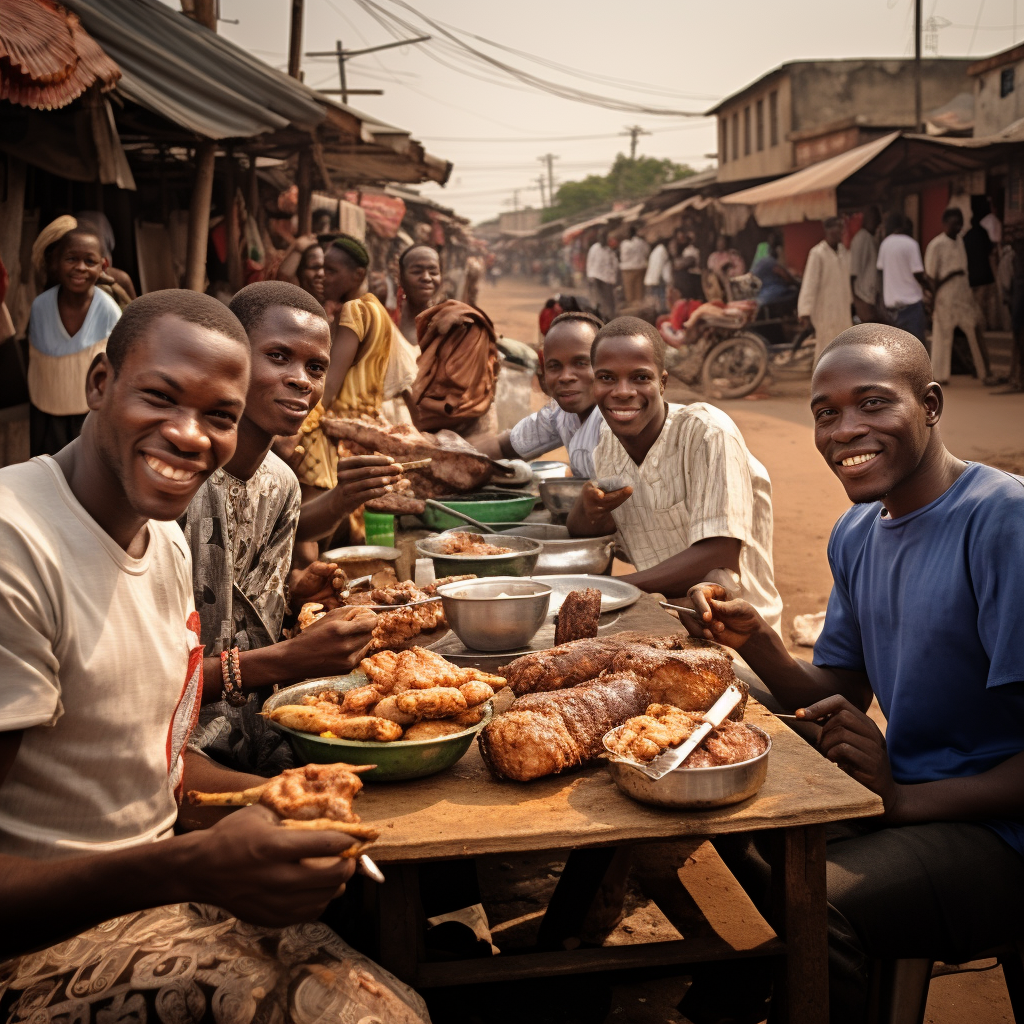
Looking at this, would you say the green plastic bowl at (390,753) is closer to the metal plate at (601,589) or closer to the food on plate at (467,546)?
the metal plate at (601,589)

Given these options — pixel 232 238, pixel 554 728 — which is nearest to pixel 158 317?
pixel 554 728

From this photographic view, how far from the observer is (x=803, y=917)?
1.74 meters

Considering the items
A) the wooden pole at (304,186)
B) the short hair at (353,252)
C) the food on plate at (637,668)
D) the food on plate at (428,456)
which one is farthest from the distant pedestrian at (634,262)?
the food on plate at (637,668)

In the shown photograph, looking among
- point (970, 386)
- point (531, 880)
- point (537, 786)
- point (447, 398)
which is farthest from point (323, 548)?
point (970, 386)

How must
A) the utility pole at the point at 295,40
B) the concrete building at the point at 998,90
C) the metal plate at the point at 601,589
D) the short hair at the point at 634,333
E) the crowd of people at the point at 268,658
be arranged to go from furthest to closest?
1. the concrete building at the point at 998,90
2. the utility pole at the point at 295,40
3. the short hair at the point at 634,333
4. the metal plate at the point at 601,589
5. the crowd of people at the point at 268,658

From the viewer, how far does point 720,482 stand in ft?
11.1

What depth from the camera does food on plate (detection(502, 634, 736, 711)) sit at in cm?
190

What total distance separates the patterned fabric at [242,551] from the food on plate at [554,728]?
95 cm

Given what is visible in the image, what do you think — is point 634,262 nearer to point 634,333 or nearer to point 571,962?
point 634,333

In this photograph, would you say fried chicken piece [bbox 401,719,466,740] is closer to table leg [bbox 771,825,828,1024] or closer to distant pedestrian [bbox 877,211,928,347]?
table leg [bbox 771,825,828,1024]

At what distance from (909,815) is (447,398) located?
4.25 metres

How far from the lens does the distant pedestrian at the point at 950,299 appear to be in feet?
46.8

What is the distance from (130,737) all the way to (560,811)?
754 millimetres

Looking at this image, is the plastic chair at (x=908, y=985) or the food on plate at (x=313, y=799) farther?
the plastic chair at (x=908, y=985)
